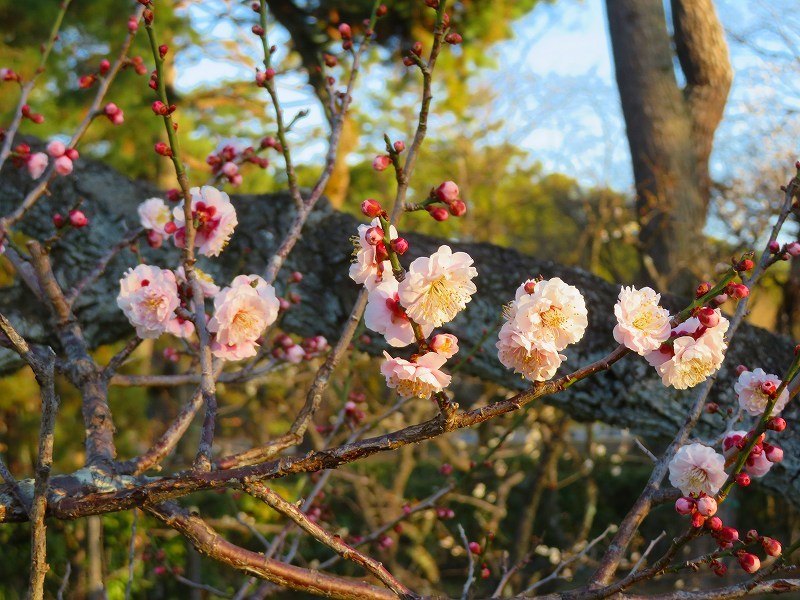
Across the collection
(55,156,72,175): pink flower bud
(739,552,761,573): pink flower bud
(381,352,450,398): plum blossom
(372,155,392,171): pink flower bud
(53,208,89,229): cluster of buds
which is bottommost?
(739,552,761,573): pink flower bud

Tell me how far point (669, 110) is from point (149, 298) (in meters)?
4.02

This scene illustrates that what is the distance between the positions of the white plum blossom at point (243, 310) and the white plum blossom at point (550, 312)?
49cm

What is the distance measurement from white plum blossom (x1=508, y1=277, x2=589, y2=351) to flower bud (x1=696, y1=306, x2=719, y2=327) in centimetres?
21

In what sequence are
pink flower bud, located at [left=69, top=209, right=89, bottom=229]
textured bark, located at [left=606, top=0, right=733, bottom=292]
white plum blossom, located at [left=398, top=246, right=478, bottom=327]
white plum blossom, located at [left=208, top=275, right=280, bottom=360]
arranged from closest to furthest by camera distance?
white plum blossom, located at [left=398, top=246, right=478, bottom=327]
white plum blossom, located at [left=208, top=275, right=280, bottom=360]
pink flower bud, located at [left=69, top=209, right=89, bottom=229]
textured bark, located at [left=606, top=0, right=733, bottom=292]

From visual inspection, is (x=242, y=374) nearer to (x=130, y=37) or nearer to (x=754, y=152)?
(x=130, y=37)

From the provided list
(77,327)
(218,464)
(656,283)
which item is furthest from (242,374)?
(656,283)

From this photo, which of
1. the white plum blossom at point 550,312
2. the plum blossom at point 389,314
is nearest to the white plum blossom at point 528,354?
the white plum blossom at point 550,312

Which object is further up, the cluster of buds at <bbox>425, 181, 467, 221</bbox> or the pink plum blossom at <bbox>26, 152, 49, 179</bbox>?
the pink plum blossom at <bbox>26, 152, 49, 179</bbox>

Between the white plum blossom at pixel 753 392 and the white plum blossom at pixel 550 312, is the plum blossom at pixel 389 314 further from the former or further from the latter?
the white plum blossom at pixel 753 392

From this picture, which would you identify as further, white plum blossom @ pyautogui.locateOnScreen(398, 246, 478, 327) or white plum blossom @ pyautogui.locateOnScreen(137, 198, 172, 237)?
white plum blossom @ pyautogui.locateOnScreen(137, 198, 172, 237)

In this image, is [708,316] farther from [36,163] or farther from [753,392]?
[36,163]

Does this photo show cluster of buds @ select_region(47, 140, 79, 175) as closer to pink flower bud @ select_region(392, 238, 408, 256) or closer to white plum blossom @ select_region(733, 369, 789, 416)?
pink flower bud @ select_region(392, 238, 408, 256)

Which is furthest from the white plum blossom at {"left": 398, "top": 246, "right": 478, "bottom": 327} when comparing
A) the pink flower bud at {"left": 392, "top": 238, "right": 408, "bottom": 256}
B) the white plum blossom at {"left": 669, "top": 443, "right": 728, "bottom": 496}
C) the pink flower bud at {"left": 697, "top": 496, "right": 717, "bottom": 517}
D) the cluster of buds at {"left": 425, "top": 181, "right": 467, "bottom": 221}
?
the white plum blossom at {"left": 669, "top": 443, "right": 728, "bottom": 496}

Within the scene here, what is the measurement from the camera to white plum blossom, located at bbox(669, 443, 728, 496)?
4.54 ft
